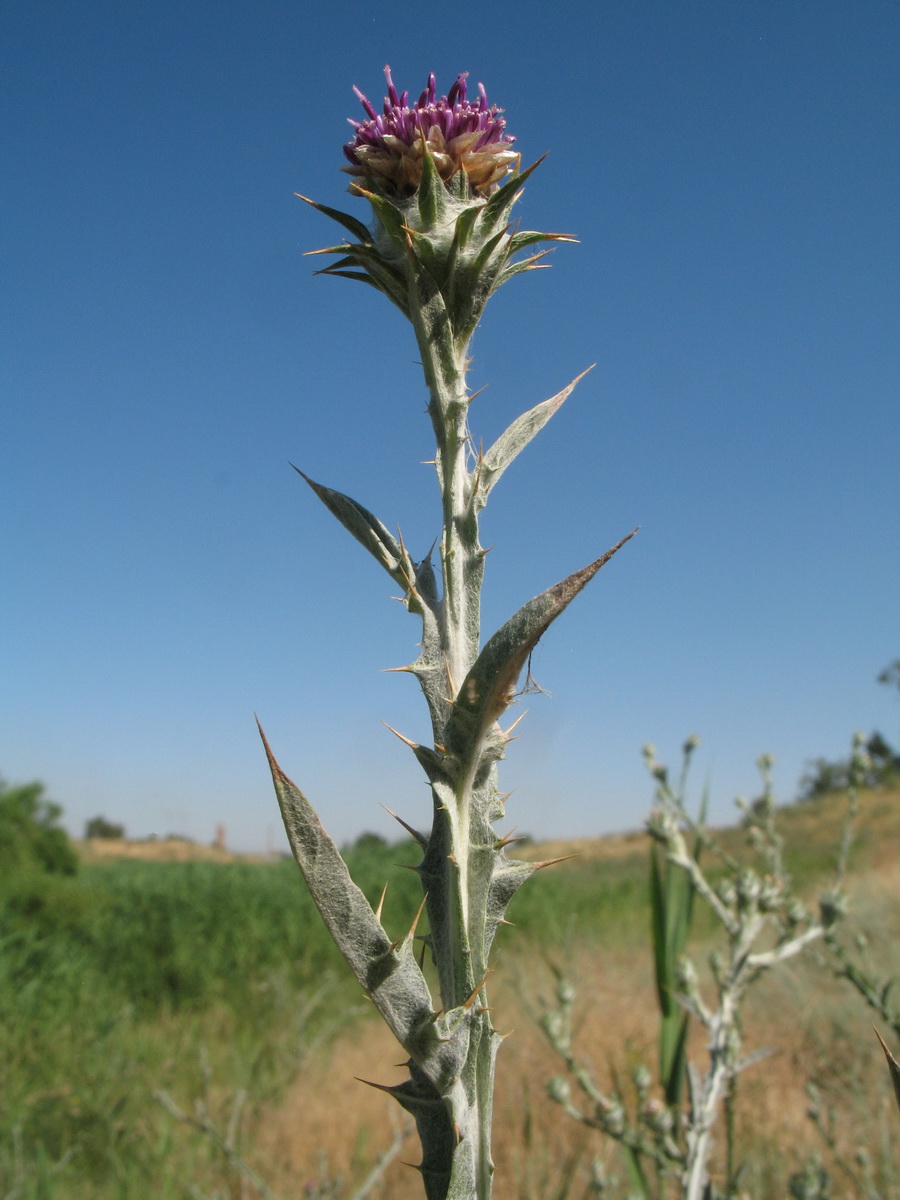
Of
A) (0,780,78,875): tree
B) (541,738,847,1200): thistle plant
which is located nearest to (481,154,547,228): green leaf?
(541,738,847,1200): thistle plant

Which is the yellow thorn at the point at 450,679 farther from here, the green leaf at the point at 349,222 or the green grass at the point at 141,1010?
the green grass at the point at 141,1010

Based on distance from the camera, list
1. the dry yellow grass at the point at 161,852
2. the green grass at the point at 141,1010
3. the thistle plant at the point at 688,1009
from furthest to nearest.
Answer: the dry yellow grass at the point at 161,852, the green grass at the point at 141,1010, the thistle plant at the point at 688,1009

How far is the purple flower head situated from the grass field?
131cm

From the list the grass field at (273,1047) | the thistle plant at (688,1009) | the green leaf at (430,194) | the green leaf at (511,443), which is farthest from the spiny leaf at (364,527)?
the thistle plant at (688,1009)

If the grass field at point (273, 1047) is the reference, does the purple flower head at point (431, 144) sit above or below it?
above

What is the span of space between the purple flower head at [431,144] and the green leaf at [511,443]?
44 centimetres

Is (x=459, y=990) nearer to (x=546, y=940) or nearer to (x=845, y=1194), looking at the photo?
(x=845, y=1194)

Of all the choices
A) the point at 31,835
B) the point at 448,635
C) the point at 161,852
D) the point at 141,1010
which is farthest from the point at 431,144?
the point at 161,852

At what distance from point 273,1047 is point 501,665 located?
Answer: 11.2 meters

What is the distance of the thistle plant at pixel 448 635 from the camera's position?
3.09 feet

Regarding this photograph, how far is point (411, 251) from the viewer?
4.09 ft

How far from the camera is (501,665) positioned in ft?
3.14

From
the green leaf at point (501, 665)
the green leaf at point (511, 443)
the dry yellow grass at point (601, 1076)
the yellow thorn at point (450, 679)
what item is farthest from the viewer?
the dry yellow grass at point (601, 1076)

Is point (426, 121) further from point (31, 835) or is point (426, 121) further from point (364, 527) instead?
point (31, 835)
